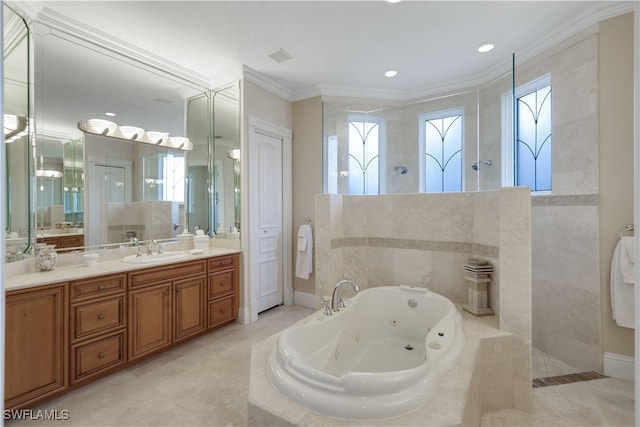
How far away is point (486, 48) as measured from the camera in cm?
275

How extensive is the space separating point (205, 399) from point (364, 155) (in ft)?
8.53

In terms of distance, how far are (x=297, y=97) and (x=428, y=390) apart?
3.46m

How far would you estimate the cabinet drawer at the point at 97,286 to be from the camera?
6.65 feet

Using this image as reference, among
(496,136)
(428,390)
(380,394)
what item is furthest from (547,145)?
(380,394)

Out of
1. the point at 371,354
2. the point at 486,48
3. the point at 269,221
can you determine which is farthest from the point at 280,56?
the point at 371,354

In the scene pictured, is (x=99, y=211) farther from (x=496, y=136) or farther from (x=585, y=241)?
(x=585, y=241)

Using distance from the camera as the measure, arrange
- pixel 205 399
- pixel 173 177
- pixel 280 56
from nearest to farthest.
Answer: pixel 205 399, pixel 280 56, pixel 173 177

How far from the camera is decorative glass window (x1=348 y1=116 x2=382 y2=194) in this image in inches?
124

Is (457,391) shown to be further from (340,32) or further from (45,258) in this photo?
(45,258)

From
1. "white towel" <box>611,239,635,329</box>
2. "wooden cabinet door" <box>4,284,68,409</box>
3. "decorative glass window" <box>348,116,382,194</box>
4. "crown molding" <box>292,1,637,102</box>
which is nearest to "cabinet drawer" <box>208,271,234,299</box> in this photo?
"wooden cabinet door" <box>4,284,68,409</box>

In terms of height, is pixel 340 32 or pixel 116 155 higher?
pixel 340 32

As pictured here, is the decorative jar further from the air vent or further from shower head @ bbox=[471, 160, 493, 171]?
shower head @ bbox=[471, 160, 493, 171]

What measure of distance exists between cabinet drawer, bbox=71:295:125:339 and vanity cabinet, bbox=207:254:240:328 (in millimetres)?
799

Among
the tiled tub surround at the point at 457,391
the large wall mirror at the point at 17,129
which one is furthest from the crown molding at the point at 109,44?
the tiled tub surround at the point at 457,391
